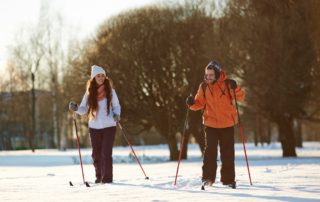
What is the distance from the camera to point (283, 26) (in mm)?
21031

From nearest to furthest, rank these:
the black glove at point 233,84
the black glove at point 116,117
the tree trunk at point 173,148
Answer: the black glove at point 233,84
the black glove at point 116,117
the tree trunk at point 173,148

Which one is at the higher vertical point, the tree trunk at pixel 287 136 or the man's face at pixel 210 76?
the man's face at pixel 210 76

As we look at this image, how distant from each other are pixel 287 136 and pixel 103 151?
1587cm

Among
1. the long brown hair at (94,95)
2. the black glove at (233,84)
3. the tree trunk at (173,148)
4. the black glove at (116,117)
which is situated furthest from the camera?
the tree trunk at (173,148)

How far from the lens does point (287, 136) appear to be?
938 inches

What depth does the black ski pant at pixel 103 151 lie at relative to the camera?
9.26m

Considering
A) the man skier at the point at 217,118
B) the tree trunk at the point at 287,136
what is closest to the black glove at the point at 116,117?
the man skier at the point at 217,118

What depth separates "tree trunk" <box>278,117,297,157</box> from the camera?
23.8 m

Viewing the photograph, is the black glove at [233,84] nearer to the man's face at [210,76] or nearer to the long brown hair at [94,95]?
the man's face at [210,76]

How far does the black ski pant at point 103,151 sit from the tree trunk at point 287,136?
15.4 metres

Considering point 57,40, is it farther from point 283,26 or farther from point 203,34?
point 283,26

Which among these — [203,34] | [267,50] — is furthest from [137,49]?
[267,50]

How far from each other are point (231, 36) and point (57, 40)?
22641 mm

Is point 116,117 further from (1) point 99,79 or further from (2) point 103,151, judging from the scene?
(1) point 99,79
